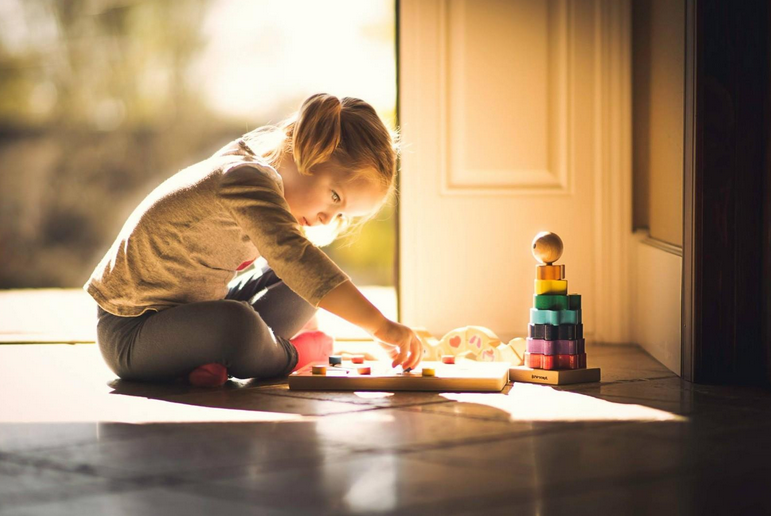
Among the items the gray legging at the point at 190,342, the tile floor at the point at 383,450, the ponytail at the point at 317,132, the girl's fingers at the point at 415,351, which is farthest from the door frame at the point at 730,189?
the gray legging at the point at 190,342

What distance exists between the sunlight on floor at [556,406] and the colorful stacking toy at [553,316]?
3.0 inches

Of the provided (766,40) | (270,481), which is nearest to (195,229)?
(270,481)

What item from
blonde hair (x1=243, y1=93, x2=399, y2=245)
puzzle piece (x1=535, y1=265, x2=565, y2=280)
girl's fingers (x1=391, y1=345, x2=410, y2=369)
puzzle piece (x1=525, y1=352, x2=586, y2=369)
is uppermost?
blonde hair (x1=243, y1=93, x2=399, y2=245)

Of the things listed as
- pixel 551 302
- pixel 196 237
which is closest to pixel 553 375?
pixel 551 302

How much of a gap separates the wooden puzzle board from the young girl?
3 cm

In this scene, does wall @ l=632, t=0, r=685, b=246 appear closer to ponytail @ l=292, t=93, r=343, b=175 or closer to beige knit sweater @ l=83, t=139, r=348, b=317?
ponytail @ l=292, t=93, r=343, b=175

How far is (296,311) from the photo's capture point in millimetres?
1816

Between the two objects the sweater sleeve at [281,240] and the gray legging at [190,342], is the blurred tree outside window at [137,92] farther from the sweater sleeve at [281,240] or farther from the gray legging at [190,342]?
the sweater sleeve at [281,240]

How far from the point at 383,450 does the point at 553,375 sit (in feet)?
1.94

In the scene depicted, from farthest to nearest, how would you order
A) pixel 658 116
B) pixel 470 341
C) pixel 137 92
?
pixel 137 92, pixel 658 116, pixel 470 341

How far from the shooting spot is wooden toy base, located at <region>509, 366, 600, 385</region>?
5.22 ft

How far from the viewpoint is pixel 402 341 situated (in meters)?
1.48

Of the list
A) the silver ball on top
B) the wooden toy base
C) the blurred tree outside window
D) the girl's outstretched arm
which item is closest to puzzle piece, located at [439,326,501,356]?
the wooden toy base

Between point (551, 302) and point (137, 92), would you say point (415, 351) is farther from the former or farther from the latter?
point (137, 92)
